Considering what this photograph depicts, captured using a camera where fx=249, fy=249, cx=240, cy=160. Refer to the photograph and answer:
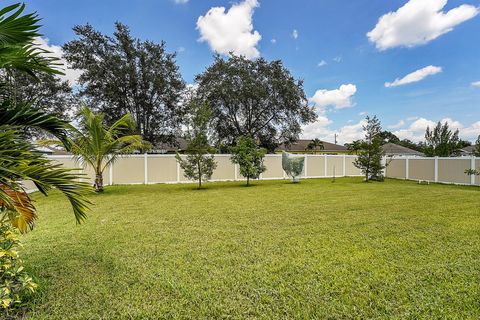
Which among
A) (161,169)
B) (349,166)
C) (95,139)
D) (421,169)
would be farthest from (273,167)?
(95,139)

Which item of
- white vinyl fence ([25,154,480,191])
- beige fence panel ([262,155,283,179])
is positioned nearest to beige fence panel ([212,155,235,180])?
white vinyl fence ([25,154,480,191])

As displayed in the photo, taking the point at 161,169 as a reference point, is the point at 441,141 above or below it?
above

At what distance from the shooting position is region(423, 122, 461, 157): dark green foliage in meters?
17.6

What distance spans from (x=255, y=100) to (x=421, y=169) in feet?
41.0

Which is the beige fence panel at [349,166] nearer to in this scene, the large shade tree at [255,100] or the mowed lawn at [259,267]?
the large shade tree at [255,100]

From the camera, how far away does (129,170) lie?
13438 millimetres

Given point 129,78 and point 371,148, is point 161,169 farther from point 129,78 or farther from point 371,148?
point 371,148

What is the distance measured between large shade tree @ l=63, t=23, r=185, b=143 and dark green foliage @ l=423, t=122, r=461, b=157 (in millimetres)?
19001

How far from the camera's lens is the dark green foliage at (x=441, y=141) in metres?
17.6

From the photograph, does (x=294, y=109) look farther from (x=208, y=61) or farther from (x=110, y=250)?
(x=110, y=250)

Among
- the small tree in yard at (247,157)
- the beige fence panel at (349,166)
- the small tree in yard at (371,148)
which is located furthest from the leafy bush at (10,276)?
the beige fence panel at (349,166)

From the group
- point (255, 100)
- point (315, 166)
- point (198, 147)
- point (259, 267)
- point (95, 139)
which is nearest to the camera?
point (259, 267)

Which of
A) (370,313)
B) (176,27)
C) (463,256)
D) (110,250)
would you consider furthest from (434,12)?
(110,250)

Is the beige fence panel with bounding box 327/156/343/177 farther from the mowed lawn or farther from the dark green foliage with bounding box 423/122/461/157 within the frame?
the mowed lawn
